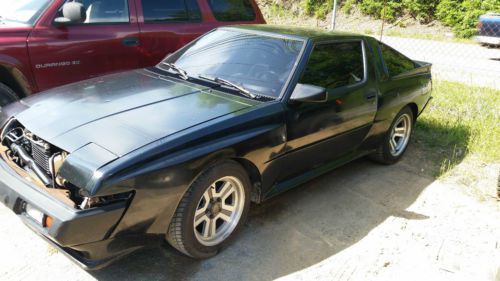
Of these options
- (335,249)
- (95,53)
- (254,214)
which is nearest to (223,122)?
(254,214)

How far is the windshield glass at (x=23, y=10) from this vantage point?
465cm

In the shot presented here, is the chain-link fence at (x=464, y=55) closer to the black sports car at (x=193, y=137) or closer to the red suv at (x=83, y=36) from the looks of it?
the black sports car at (x=193, y=137)

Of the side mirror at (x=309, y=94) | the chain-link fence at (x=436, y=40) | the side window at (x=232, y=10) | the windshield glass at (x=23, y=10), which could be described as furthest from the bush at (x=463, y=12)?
the windshield glass at (x=23, y=10)

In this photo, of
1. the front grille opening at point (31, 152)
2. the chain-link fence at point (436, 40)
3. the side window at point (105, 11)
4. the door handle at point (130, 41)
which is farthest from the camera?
the chain-link fence at point (436, 40)

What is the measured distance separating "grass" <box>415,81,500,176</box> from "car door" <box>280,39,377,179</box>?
142 centimetres

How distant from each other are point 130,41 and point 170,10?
0.73 meters

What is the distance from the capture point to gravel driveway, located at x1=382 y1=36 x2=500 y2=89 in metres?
9.12

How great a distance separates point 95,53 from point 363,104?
9.49ft

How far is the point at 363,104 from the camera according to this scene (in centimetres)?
414

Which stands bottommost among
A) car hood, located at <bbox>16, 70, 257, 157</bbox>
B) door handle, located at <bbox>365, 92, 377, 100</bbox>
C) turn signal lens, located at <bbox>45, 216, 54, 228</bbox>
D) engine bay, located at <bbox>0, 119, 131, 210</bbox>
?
turn signal lens, located at <bbox>45, 216, 54, 228</bbox>

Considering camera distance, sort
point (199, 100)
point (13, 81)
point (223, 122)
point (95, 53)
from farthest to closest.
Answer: point (95, 53), point (13, 81), point (199, 100), point (223, 122)

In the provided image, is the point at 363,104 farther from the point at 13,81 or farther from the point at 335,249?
the point at 13,81

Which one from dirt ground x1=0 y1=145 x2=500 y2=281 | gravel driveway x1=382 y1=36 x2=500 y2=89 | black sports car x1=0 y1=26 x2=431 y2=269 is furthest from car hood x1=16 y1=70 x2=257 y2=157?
gravel driveway x1=382 y1=36 x2=500 y2=89

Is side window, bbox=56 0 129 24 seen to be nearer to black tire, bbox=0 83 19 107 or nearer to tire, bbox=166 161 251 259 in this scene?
black tire, bbox=0 83 19 107
